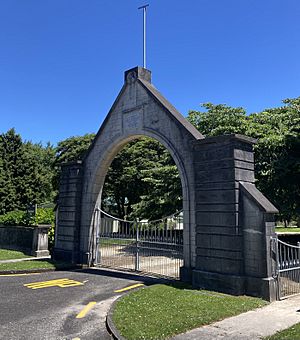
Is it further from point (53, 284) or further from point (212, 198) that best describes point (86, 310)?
point (212, 198)

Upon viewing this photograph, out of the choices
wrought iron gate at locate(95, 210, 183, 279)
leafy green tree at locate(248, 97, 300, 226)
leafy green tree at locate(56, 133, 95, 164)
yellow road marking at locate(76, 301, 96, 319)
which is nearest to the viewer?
yellow road marking at locate(76, 301, 96, 319)

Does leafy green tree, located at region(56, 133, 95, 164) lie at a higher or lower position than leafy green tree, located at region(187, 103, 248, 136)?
higher

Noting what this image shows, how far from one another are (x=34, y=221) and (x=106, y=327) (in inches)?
533

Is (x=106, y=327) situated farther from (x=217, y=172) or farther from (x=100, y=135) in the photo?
(x=100, y=135)

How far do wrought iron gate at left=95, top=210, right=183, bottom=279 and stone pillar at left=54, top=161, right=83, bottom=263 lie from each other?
0.98 meters

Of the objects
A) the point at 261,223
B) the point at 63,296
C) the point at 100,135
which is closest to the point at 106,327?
the point at 63,296

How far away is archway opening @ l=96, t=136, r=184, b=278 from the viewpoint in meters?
11.7

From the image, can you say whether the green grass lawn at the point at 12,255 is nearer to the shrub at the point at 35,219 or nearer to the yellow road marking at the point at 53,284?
the shrub at the point at 35,219

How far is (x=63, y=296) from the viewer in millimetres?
8672

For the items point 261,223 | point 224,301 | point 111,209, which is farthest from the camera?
point 111,209

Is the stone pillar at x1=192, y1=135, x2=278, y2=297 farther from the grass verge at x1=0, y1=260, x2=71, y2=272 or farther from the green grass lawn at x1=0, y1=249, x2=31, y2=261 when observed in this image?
the green grass lawn at x1=0, y1=249, x2=31, y2=261

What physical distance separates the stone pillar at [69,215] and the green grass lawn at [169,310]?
19.2 feet

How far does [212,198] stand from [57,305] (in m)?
4.80

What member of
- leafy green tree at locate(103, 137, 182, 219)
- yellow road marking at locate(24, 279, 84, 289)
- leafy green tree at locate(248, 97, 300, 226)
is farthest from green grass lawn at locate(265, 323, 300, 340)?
leafy green tree at locate(103, 137, 182, 219)
